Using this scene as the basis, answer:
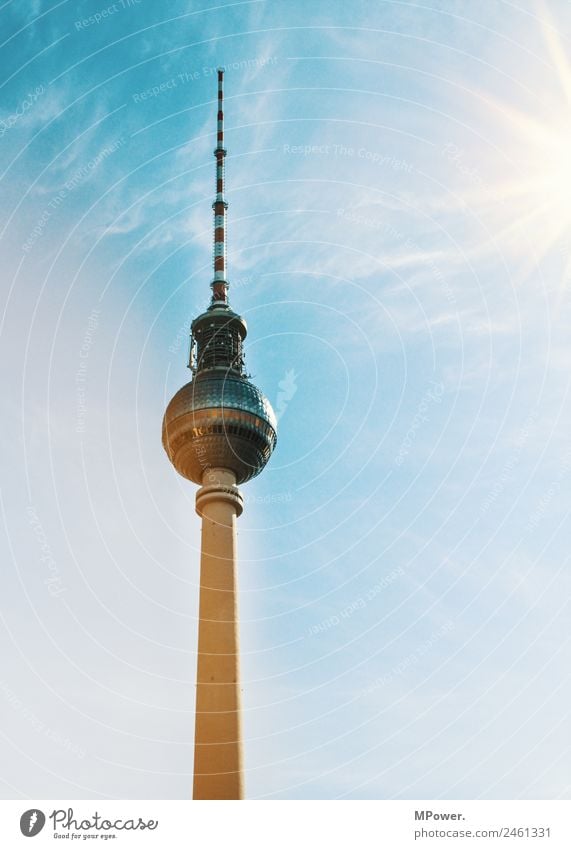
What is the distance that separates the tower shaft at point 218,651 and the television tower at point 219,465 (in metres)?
0.08

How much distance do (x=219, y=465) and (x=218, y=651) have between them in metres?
21.0

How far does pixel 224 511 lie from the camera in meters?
78.4

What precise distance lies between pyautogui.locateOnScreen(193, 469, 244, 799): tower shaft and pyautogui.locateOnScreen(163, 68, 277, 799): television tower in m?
0.08

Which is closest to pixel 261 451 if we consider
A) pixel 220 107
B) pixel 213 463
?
pixel 213 463

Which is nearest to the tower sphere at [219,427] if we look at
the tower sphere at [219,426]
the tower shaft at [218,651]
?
the tower sphere at [219,426]

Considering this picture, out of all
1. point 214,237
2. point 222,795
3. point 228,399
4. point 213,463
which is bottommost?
point 222,795

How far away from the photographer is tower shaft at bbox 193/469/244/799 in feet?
203

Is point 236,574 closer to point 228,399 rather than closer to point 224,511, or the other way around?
Result: point 224,511
